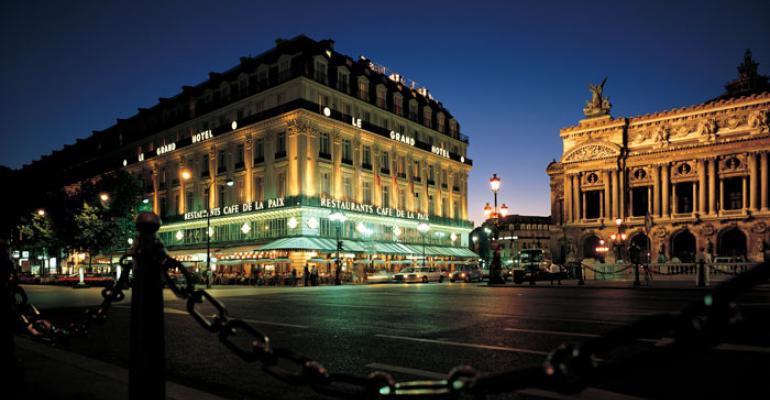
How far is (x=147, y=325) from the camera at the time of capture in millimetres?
2844

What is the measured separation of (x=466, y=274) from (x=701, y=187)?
110 ft

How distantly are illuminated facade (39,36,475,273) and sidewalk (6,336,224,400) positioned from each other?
121ft

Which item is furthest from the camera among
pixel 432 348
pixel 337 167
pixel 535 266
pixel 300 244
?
pixel 337 167

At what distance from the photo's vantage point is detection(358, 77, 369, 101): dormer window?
174 feet

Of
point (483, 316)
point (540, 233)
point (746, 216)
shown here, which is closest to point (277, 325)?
point (483, 316)

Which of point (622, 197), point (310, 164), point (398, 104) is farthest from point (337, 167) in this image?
point (622, 197)

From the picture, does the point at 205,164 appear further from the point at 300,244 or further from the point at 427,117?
the point at 427,117

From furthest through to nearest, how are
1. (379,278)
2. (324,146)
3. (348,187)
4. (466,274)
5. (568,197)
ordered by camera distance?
1. (568,197)
2. (348,187)
3. (324,146)
4. (379,278)
5. (466,274)

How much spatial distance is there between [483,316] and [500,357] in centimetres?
481

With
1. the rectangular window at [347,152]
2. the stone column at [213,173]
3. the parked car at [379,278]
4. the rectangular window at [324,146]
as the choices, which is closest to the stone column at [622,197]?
the rectangular window at [347,152]

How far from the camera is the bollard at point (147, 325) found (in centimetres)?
279

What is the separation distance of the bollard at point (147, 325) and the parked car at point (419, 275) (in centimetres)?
3881

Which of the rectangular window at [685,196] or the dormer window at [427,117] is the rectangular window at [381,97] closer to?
the dormer window at [427,117]

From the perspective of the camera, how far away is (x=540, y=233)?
147 meters
